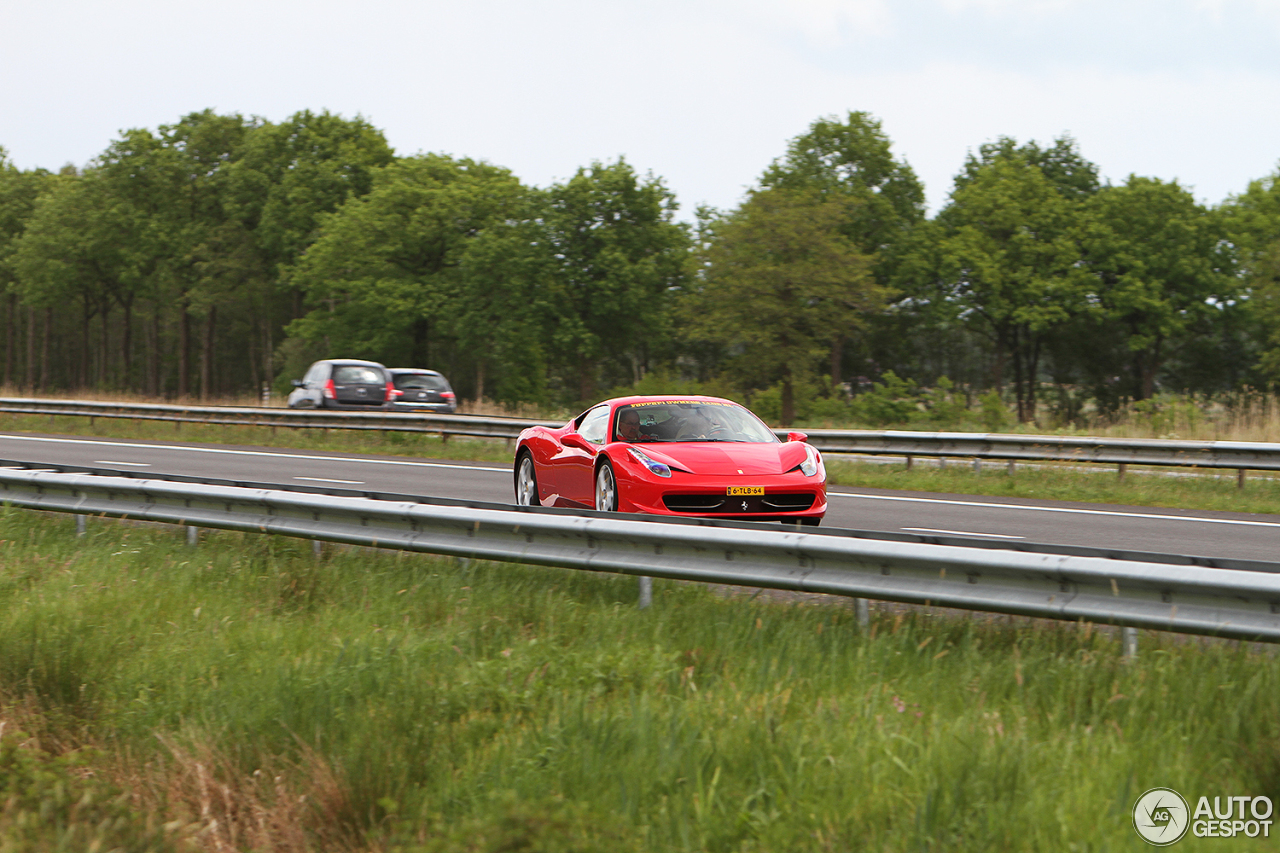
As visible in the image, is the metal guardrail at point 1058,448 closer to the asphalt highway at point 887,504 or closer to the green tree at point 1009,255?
the asphalt highway at point 887,504

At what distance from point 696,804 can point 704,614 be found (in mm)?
2381

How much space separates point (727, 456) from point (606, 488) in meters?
1.12

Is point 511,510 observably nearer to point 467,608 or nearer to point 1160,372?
point 467,608

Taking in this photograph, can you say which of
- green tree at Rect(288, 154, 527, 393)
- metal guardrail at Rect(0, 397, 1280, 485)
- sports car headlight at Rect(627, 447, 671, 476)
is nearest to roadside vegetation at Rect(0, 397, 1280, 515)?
metal guardrail at Rect(0, 397, 1280, 485)

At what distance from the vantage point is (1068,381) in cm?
6581

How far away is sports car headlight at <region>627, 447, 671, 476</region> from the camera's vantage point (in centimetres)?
962

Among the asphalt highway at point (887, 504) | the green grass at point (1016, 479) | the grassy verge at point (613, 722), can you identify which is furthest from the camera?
the green grass at point (1016, 479)

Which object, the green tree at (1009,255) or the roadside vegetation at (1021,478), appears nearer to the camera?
the roadside vegetation at (1021,478)

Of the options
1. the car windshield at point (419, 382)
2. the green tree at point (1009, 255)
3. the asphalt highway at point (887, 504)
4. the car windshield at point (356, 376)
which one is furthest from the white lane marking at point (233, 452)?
the green tree at point (1009, 255)

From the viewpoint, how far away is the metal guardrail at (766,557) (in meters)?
4.97

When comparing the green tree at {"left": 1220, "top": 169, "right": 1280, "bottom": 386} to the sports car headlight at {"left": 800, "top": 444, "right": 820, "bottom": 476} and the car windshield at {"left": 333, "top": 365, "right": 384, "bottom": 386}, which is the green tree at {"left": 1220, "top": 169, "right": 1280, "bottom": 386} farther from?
the sports car headlight at {"left": 800, "top": 444, "right": 820, "bottom": 476}

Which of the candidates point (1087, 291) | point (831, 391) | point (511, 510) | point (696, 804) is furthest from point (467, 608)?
point (1087, 291)

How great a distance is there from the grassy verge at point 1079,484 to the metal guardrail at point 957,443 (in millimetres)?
286

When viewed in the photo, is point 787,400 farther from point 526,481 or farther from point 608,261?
point 526,481
